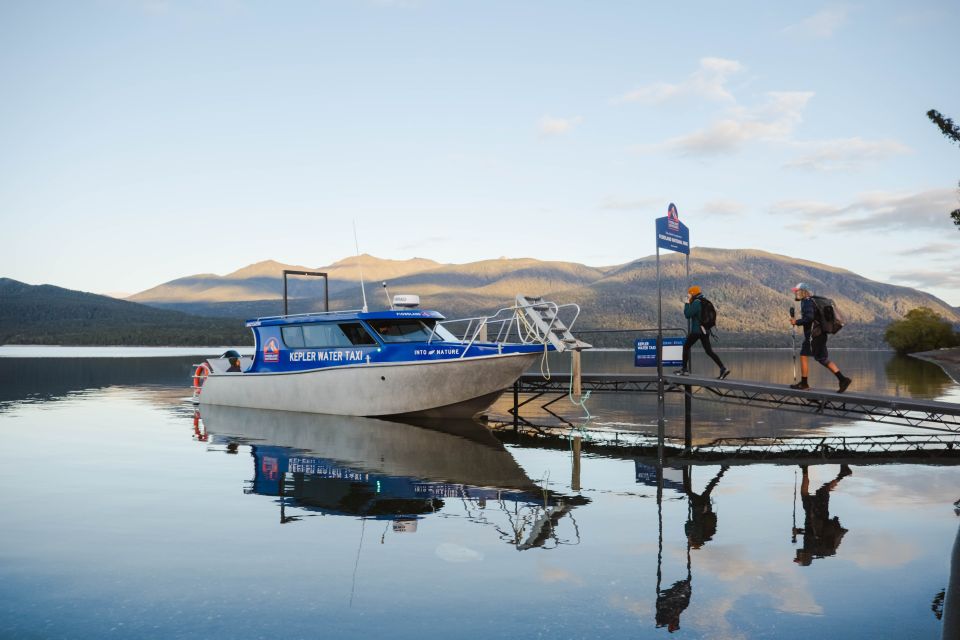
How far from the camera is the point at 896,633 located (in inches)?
256

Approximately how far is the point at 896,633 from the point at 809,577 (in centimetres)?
143

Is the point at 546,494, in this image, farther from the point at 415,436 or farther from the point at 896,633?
the point at 415,436

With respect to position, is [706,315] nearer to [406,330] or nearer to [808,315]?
[808,315]

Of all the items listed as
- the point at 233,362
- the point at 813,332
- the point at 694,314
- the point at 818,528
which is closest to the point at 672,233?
the point at 694,314

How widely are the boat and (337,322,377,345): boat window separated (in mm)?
28

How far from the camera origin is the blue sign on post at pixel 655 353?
18.8m

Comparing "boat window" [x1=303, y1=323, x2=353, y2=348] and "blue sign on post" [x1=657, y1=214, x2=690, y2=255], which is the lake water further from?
"boat window" [x1=303, y1=323, x2=353, y2=348]

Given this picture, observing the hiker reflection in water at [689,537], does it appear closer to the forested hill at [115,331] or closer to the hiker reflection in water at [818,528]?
the hiker reflection in water at [818,528]

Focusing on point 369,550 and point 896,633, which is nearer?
point 896,633

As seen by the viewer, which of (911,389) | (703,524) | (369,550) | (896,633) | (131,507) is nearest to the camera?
(896,633)

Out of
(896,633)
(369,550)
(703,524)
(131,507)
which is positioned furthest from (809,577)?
(131,507)

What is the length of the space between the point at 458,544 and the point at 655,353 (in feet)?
35.5

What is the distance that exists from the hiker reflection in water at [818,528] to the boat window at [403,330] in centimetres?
1175

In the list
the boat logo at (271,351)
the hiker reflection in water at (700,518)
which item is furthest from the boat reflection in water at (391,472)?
the boat logo at (271,351)
